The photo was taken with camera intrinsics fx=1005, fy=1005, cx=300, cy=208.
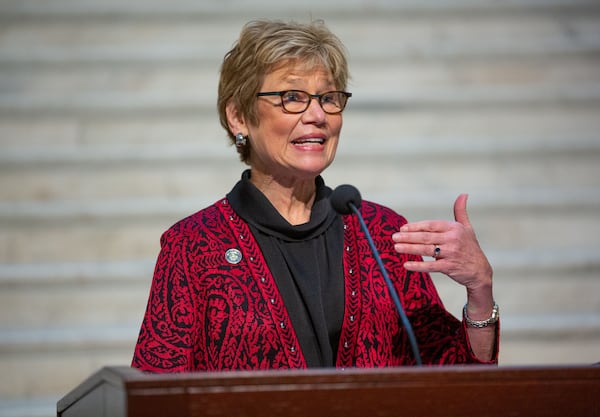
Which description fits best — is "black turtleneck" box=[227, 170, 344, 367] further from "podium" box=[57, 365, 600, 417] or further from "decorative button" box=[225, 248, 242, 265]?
"podium" box=[57, 365, 600, 417]

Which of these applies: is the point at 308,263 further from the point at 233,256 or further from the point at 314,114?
the point at 314,114

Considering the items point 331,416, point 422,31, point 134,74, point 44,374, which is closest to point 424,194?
point 422,31

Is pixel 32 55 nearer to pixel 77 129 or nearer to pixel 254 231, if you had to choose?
pixel 77 129

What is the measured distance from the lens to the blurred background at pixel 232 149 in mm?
4266

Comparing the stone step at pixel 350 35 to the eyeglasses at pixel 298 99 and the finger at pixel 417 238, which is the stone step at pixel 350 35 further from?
the finger at pixel 417 238

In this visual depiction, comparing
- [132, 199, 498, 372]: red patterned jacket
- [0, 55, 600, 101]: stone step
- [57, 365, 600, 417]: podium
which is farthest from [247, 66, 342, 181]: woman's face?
[0, 55, 600, 101]: stone step

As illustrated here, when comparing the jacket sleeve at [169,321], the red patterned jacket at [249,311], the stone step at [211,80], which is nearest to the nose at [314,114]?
the red patterned jacket at [249,311]

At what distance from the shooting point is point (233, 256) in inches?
100.0

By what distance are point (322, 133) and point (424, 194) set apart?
191 cm

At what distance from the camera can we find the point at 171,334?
2.39m

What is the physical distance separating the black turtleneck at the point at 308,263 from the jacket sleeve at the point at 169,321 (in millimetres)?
217

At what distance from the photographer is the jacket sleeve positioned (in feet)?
7.73

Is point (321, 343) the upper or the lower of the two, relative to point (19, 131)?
lower

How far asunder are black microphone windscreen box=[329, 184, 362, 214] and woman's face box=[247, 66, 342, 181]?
1.07 feet
